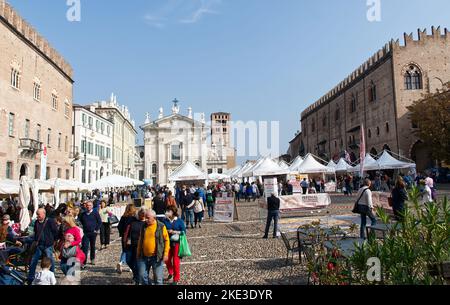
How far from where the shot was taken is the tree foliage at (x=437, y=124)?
29203 mm

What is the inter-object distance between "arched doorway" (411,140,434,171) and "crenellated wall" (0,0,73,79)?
38014mm

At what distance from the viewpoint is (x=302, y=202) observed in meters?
15.9

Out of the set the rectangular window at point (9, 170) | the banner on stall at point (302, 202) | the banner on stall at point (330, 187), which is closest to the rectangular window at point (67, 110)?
the rectangular window at point (9, 170)

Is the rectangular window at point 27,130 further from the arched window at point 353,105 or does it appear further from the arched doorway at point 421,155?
the arched window at point 353,105

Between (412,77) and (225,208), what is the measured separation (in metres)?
31.1

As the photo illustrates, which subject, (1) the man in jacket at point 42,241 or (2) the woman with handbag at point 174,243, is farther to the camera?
(1) the man in jacket at point 42,241

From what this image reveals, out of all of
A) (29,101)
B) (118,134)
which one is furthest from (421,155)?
(118,134)

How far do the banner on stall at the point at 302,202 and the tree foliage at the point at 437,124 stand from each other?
19.0 metres

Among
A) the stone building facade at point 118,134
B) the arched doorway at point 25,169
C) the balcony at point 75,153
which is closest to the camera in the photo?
the arched doorway at point 25,169

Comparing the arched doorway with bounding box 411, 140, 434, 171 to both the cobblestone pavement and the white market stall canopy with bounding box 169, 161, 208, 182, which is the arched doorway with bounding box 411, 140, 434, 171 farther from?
the cobblestone pavement

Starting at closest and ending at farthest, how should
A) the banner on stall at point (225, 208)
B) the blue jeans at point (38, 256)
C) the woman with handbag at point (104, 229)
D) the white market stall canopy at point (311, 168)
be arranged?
the blue jeans at point (38, 256), the woman with handbag at point (104, 229), the banner on stall at point (225, 208), the white market stall canopy at point (311, 168)

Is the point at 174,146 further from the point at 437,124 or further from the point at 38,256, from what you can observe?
the point at 38,256
